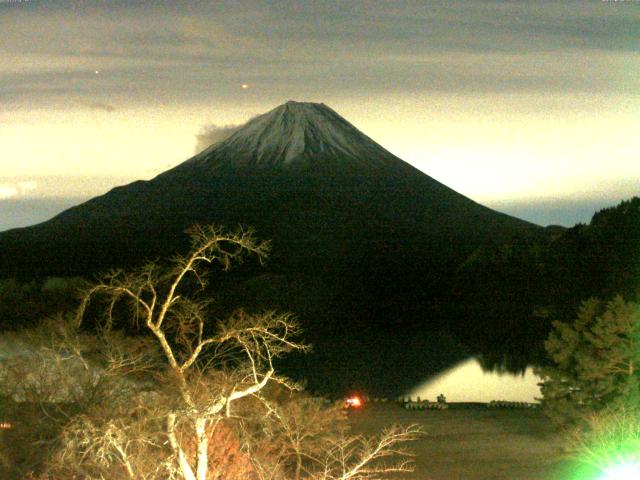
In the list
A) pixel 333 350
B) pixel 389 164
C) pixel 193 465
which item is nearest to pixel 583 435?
pixel 193 465

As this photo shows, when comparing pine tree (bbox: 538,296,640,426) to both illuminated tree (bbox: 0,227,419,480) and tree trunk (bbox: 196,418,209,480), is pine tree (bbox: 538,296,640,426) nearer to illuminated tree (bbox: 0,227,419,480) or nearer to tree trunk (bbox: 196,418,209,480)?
illuminated tree (bbox: 0,227,419,480)

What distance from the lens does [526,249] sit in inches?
2173

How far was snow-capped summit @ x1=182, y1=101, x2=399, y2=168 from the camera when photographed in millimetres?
118688

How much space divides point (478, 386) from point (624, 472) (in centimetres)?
2002

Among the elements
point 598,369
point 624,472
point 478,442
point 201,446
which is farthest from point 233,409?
point 598,369

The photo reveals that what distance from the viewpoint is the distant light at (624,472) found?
11.0 metres

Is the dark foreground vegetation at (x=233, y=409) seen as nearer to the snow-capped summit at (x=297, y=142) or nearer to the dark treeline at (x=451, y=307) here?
the dark treeline at (x=451, y=307)

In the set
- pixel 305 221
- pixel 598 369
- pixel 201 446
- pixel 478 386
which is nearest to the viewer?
pixel 201 446

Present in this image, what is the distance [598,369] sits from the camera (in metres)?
16.2

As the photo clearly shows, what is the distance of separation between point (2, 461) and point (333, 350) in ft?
99.5

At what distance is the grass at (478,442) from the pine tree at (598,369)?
60 cm

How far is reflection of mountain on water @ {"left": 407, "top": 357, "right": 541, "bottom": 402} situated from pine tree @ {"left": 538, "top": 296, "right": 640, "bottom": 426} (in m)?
10.3

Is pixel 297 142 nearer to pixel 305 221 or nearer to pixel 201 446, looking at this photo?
pixel 305 221

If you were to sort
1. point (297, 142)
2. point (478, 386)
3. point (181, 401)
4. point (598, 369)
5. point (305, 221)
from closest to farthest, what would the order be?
1. point (181, 401)
2. point (598, 369)
3. point (478, 386)
4. point (305, 221)
5. point (297, 142)
